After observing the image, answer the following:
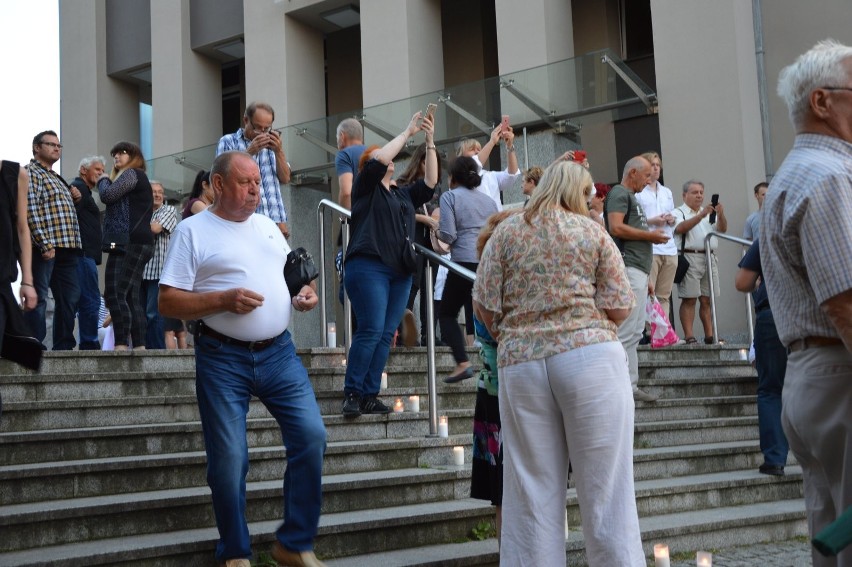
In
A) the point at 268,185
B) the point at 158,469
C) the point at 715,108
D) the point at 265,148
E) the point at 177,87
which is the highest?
the point at 177,87

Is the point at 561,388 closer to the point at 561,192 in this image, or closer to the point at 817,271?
the point at 561,192

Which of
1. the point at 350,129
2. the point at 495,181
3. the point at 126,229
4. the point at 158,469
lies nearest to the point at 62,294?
the point at 126,229

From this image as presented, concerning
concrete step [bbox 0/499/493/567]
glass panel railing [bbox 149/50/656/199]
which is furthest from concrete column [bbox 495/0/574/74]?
concrete step [bbox 0/499/493/567]

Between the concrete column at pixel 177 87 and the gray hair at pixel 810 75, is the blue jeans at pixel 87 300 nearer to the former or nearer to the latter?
the gray hair at pixel 810 75

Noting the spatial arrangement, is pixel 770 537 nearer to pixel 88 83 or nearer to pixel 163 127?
pixel 163 127

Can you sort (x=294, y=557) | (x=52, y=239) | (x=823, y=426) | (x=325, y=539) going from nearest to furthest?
1. (x=823, y=426)
2. (x=294, y=557)
3. (x=325, y=539)
4. (x=52, y=239)

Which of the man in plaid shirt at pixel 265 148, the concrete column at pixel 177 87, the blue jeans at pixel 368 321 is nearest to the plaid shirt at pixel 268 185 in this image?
the man in plaid shirt at pixel 265 148

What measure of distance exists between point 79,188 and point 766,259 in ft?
23.1

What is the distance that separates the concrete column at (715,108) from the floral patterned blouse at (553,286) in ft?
29.1

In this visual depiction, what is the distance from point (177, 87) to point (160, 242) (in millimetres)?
10464

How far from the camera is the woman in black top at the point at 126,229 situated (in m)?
8.35

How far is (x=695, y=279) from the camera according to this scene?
11047 millimetres

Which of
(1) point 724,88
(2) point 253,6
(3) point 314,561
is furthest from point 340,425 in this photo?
(2) point 253,6

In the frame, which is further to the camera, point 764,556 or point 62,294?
point 62,294
